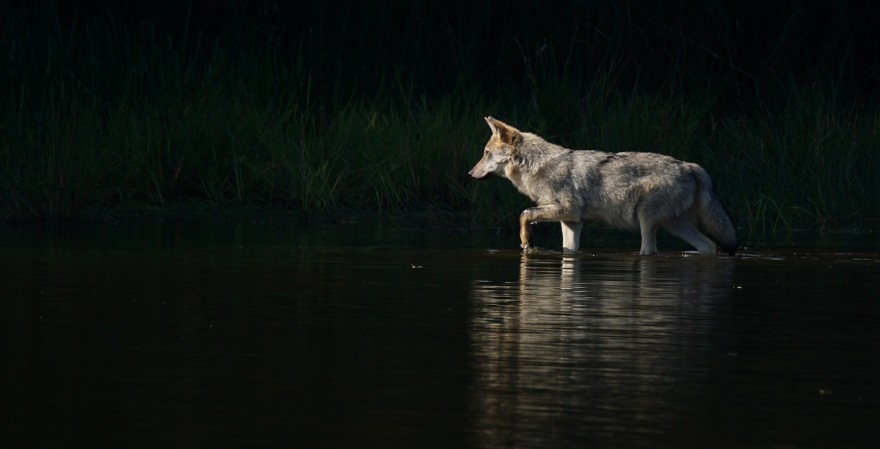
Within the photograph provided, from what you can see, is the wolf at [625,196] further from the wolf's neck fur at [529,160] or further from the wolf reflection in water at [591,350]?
the wolf reflection in water at [591,350]

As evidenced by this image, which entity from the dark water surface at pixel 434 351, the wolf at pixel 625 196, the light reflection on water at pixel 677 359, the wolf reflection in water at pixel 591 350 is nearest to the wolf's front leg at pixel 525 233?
the wolf at pixel 625 196

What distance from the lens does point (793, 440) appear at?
520 cm

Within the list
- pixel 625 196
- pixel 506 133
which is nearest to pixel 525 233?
pixel 625 196

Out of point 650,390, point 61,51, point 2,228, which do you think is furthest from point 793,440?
point 61,51

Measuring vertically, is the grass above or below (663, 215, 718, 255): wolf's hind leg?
above

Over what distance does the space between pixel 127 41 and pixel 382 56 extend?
3.22 metres

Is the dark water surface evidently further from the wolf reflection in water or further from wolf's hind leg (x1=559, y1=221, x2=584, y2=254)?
wolf's hind leg (x1=559, y1=221, x2=584, y2=254)

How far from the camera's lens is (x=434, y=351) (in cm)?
705

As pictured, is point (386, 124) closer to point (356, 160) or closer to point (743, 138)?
point (356, 160)

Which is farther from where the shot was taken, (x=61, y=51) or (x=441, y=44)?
(x=441, y=44)

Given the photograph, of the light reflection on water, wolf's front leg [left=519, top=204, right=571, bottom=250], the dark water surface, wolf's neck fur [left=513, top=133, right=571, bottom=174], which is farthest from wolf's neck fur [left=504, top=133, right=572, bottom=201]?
the light reflection on water

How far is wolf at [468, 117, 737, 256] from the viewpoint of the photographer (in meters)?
13.2

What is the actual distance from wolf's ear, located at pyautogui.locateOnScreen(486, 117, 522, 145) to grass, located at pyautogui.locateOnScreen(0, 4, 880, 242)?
959mm

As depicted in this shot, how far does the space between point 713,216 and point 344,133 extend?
5.51 meters
